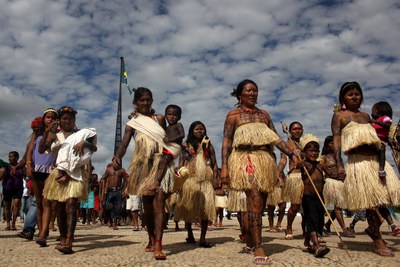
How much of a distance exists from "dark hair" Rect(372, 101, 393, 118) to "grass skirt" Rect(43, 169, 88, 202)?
4449mm

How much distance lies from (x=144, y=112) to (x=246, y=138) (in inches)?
59.0

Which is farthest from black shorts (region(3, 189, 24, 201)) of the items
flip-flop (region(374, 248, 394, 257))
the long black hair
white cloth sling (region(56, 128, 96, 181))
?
flip-flop (region(374, 248, 394, 257))

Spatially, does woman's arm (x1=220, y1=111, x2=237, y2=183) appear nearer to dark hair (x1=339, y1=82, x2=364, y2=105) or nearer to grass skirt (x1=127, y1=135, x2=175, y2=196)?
grass skirt (x1=127, y1=135, x2=175, y2=196)

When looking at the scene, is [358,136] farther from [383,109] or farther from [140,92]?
[140,92]

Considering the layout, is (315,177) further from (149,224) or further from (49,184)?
(49,184)

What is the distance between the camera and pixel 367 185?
169 inches

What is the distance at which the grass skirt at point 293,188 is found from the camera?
6.38 m

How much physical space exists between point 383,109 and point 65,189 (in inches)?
187

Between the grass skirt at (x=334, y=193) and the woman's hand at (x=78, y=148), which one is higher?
the woman's hand at (x=78, y=148)

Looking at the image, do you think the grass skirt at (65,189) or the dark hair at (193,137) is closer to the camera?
the grass skirt at (65,189)

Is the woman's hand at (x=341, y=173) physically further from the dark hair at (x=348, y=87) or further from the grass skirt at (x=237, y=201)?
the grass skirt at (x=237, y=201)

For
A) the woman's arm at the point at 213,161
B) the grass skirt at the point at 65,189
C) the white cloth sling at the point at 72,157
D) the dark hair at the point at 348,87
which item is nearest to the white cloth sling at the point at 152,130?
the white cloth sling at the point at 72,157

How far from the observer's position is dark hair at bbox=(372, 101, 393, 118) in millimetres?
5336

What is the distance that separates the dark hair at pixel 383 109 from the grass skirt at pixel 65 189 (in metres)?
4.45
